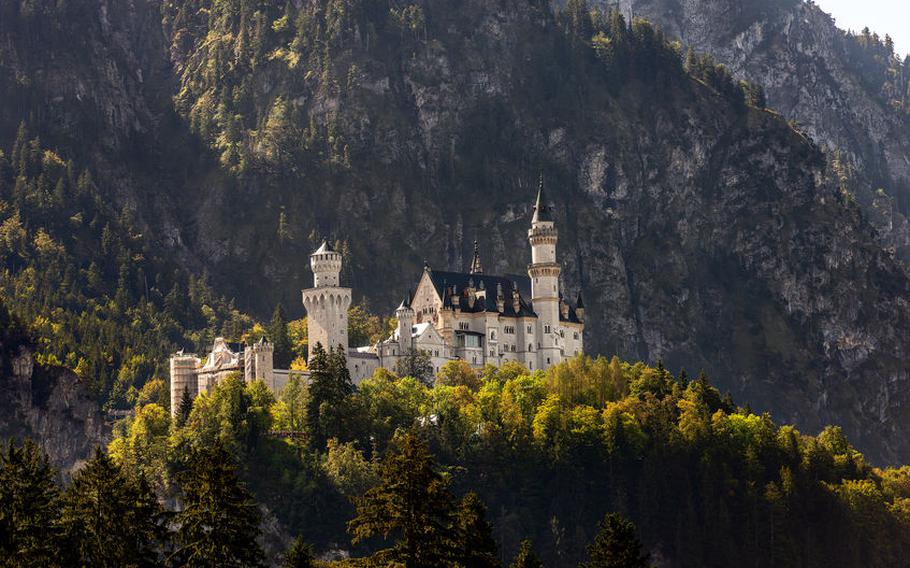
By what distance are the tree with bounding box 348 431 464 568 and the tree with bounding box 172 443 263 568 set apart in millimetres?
5221

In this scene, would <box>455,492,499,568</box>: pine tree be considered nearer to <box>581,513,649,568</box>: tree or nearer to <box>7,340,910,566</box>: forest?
<box>581,513,649,568</box>: tree

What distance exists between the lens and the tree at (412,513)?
89562 millimetres

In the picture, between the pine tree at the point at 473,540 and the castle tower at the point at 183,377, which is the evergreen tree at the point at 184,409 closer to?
the castle tower at the point at 183,377

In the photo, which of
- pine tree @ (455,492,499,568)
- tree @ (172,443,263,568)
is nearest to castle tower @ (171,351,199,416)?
pine tree @ (455,492,499,568)

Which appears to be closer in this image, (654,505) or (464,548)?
(464,548)

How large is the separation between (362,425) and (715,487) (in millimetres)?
33069

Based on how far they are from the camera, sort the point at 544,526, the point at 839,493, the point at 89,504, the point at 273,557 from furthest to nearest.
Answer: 1. the point at 839,493
2. the point at 544,526
3. the point at 273,557
4. the point at 89,504

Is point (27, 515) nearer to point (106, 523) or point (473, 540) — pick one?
point (106, 523)

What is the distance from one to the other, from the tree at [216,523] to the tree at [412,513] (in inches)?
206

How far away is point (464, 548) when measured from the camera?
299ft

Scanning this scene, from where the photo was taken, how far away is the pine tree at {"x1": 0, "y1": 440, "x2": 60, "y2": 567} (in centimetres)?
8744

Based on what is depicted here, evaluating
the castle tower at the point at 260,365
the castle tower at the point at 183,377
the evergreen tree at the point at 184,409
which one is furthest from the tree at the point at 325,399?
the castle tower at the point at 183,377

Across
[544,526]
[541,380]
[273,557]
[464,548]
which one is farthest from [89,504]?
[541,380]

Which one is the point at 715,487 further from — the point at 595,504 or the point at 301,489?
the point at 301,489
